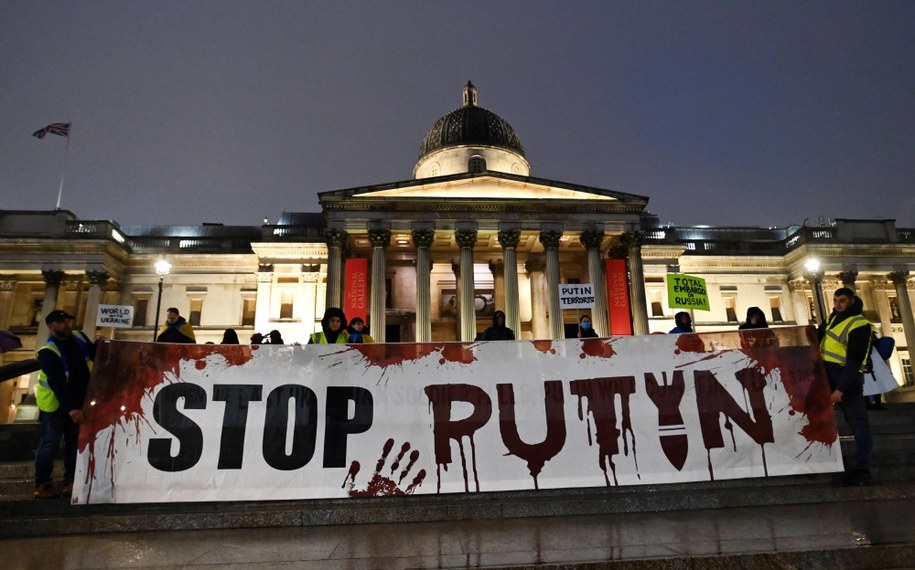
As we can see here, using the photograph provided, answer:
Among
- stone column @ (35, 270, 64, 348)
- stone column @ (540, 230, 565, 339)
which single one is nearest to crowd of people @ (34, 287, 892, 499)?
stone column @ (540, 230, 565, 339)

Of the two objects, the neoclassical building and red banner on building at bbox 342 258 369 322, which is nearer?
red banner on building at bbox 342 258 369 322

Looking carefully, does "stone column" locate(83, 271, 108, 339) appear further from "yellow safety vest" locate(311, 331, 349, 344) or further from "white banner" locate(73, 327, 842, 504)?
"white banner" locate(73, 327, 842, 504)

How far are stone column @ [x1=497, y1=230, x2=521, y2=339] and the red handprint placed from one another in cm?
2138

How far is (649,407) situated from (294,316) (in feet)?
93.9

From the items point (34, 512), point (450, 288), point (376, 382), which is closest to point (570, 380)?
point (376, 382)

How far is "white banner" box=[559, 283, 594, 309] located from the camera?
17.6 m

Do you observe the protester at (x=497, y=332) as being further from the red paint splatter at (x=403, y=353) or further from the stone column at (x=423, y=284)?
the stone column at (x=423, y=284)

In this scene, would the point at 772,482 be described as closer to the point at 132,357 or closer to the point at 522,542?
the point at 522,542

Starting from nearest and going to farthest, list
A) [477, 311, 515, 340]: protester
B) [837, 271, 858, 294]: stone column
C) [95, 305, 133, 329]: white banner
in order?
[477, 311, 515, 340]: protester → [95, 305, 133, 329]: white banner → [837, 271, 858, 294]: stone column

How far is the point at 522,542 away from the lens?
4.22 metres

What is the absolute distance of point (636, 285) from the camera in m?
29.0

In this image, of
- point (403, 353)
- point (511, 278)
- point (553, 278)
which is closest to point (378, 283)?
point (511, 278)

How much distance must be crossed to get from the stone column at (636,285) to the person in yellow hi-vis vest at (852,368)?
2167cm

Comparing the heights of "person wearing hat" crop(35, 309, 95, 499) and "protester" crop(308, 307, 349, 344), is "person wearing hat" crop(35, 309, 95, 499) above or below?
below
